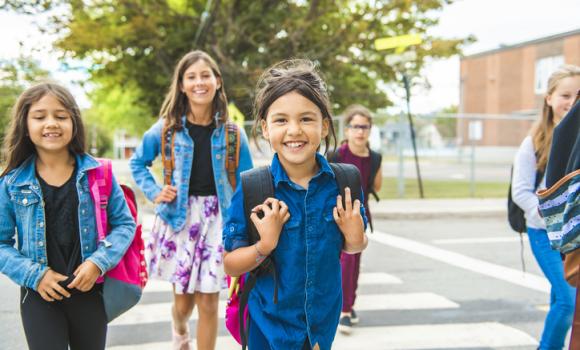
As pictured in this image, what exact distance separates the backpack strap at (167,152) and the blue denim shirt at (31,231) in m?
0.93

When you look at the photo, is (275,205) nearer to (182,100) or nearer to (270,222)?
(270,222)

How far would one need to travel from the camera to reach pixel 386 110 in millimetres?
18484

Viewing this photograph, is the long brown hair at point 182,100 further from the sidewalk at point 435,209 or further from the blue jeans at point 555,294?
the sidewalk at point 435,209

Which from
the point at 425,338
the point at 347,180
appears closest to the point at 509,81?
the point at 425,338

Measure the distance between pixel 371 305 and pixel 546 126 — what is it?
265 centimetres

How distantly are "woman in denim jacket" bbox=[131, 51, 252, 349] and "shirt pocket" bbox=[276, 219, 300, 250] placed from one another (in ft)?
4.35

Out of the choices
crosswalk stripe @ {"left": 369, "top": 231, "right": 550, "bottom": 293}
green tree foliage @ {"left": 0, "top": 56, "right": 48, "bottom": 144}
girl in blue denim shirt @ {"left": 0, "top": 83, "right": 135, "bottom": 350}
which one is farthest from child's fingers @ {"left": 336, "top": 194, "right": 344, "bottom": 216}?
crosswalk stripe @ {"left": 369, "top": 231, "right": 550, "bottom": 293}

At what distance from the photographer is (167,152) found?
371 centimetres

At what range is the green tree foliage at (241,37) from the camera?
14797 mm

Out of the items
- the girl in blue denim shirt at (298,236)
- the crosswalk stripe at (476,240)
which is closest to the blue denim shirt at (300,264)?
the girl in blue denim shirt at (298,236)

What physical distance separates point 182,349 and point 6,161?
5.91 feet

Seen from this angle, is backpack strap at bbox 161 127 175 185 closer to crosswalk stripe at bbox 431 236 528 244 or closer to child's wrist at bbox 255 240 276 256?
child's wrist at bbox 255 240 276 256

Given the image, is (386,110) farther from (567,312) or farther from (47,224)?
(47,224)

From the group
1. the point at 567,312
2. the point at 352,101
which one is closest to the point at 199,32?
the point at 352,101
